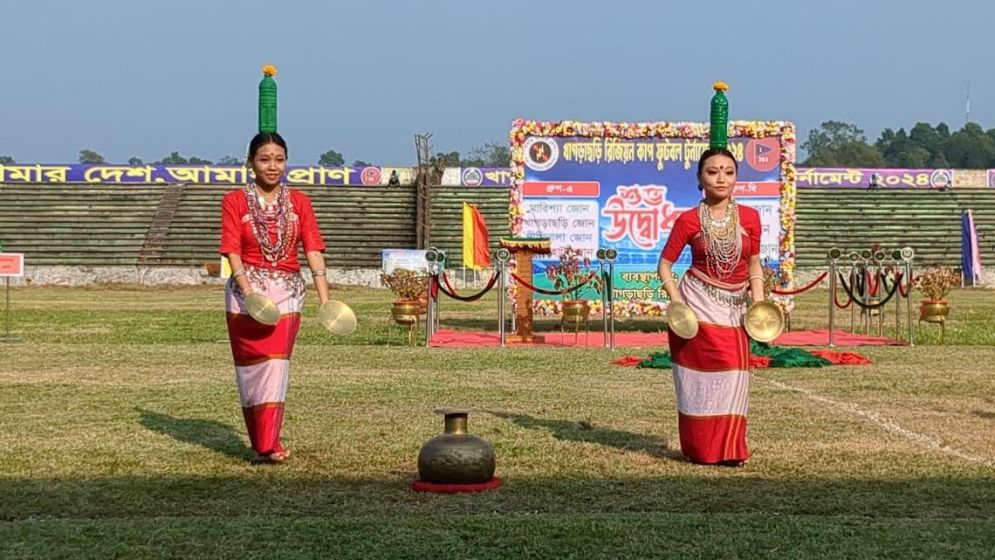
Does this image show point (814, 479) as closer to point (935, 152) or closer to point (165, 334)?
point (165, 334)

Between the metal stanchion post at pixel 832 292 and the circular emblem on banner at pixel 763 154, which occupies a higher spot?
the circular emblem on banner at pixel 763 154

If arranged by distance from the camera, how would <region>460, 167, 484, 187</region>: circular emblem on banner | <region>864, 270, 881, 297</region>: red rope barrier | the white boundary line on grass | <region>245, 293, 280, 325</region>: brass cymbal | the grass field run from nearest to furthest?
the grass field < <region>245, 293, 280, 325</region>: brass cymbal < the white boundary line on grass < <region>864, 270, 881, 297</region>: red rope barrier < <region>460, 167, 484, 187</region>: circular emblem on banner

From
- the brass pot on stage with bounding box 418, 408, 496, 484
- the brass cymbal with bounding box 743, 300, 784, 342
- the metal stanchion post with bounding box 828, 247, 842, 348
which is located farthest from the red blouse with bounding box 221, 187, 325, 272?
the metal stanchion post with bounding box 828, 247, 842, 348

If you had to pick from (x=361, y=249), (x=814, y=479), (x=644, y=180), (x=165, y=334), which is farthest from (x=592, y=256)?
(x=361, y=249)

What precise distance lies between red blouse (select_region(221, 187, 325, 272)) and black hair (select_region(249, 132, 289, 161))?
0.86 ft

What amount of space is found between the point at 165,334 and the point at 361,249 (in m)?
24.6

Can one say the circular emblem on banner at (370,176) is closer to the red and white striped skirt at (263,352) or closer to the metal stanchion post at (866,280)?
the metal stanchion post at (866,280)

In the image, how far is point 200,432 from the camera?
906 centimetres

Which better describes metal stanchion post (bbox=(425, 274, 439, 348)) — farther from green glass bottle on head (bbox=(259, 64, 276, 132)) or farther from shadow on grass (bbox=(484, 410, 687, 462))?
green glass bottle on head (bbox=(259, 64, 276, 132))

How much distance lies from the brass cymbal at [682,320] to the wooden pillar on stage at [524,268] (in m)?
11.0

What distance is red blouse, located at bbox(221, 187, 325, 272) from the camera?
7.44 meters

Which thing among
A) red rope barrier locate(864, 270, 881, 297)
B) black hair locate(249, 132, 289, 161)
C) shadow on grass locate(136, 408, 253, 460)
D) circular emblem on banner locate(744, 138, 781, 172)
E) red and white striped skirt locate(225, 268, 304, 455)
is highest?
circular emblem on banner locate(744, 138, 781, 172)

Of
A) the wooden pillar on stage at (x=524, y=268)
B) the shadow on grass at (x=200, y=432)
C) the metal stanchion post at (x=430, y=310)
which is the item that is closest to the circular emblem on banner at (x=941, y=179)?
the wooden pillar on stage at (x=524, y=268)

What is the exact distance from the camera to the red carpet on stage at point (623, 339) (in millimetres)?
18000
